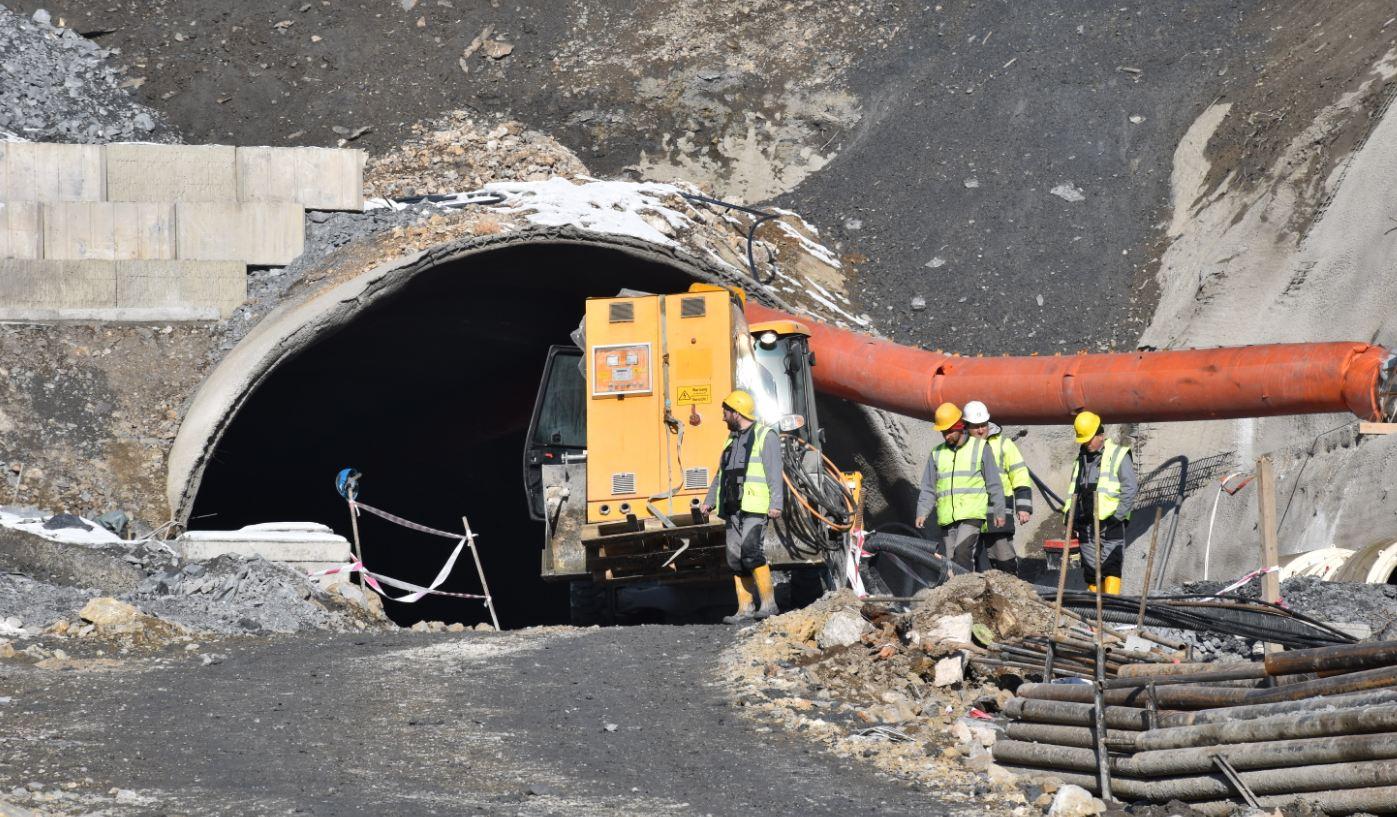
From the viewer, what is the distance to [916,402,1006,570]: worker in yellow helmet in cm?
1202

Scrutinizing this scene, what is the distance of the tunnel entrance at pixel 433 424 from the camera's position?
699 inches

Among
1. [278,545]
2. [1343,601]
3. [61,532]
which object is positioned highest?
[61,532]

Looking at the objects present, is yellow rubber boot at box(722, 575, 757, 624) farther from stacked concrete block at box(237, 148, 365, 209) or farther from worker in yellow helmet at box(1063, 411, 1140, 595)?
stacked concrete block at box(237, 148, 365, 209)

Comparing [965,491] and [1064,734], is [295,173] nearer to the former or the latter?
[965,491]

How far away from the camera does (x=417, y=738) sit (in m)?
7.79

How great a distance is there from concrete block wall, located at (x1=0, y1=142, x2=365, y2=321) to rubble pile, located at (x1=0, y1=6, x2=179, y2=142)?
2.98 m

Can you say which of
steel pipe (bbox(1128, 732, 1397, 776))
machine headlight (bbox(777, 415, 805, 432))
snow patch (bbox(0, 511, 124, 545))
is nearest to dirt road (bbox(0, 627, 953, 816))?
steel pipe (bbox(1128, 732, 1397, 776))

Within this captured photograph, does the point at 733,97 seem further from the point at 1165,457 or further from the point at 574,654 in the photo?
the point at 574,654

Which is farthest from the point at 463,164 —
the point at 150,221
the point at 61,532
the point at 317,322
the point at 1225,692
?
the point at 1225,692

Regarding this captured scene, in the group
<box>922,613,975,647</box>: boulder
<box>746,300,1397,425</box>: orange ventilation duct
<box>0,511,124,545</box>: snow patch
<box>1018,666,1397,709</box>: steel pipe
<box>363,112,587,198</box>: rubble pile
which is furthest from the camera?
<box>363,112,587,198</box>: rubble pile

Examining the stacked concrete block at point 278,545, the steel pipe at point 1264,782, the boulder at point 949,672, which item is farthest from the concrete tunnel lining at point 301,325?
the steel pipe at point 1264,782

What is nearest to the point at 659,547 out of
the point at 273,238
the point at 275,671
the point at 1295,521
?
the point at 275,671

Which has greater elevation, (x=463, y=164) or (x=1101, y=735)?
(x=463, y=164)

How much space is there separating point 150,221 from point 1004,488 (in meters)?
9.44
